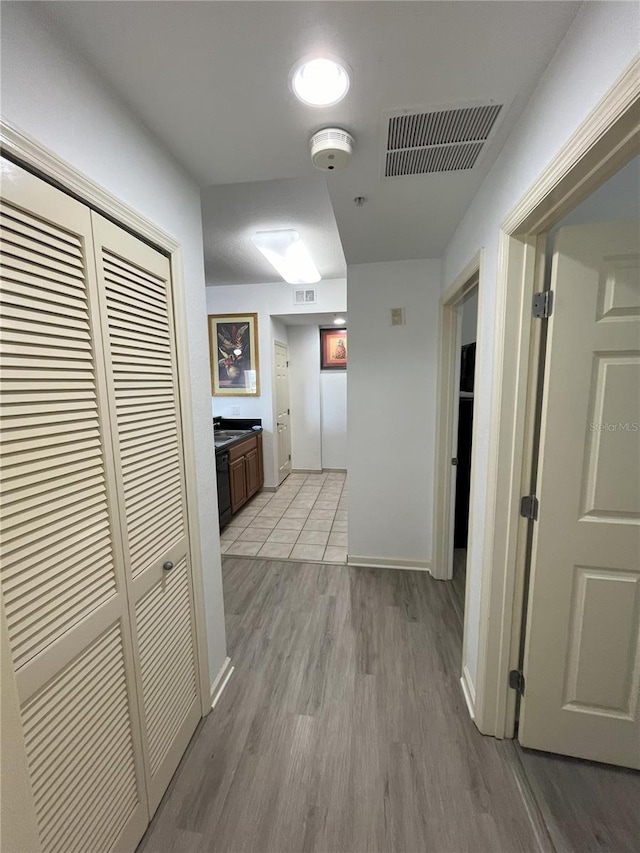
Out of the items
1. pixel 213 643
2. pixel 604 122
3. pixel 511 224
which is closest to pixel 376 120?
pixel 511 224

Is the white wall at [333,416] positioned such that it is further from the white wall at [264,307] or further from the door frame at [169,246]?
the door frame at [169,246]

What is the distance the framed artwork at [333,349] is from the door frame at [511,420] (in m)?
4.03

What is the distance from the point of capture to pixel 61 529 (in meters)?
0.86

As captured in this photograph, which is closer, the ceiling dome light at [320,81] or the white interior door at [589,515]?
the ceiling dome light at [320,81]

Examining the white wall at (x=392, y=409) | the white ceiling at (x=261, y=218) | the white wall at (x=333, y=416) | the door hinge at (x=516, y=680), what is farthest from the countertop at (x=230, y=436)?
the door hinge at (x=516, y=680)

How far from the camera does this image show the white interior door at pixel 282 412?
Result: 479 centimetres

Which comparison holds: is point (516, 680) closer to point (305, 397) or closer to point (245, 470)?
point (245, 470)

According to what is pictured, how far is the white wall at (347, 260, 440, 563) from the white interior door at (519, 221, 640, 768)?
1345 millimetres

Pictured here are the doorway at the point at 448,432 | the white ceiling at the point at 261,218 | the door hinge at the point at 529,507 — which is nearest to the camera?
the door hinge at the point at 529,507

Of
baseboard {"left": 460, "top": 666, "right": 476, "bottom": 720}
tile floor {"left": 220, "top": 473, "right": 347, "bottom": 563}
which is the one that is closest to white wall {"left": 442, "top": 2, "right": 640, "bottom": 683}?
baseboard {"left": 460, "top": 666, "right": 476, "bottom": 720}

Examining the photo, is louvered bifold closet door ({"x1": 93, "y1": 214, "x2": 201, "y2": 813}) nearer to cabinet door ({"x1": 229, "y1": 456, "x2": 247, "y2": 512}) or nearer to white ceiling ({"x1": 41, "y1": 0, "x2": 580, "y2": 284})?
white ceiling ({"x1": 41, "y1": 0, "x2": 580, "y2": 284})

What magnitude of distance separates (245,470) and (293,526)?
0.93 m

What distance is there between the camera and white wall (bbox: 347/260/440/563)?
250cm

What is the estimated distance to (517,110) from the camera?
110 cm
